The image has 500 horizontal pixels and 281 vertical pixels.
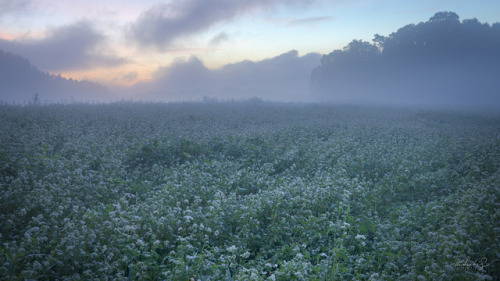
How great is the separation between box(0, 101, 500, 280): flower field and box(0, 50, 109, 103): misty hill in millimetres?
60985

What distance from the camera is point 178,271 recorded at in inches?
188

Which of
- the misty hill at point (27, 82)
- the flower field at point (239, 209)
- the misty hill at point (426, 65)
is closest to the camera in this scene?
the flower field at point (239, 209)

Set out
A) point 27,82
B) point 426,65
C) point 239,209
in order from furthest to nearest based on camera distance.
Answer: point 27,82, point 426,65, point 239,209

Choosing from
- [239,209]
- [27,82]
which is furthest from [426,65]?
[27,82]

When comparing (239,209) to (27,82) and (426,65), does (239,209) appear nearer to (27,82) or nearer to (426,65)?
(426,65)

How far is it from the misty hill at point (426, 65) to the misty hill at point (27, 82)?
64.4m

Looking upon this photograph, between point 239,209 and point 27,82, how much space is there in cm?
11307

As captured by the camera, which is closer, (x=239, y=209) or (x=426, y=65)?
(x=239, y=209)

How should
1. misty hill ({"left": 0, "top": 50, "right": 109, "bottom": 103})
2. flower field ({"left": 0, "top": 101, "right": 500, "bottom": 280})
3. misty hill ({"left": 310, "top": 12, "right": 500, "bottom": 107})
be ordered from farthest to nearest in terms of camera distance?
misty hill ({"left": 0, "top": 50, "right": 109, "bottom": 103}) < misty hill ({"left": 310, "top": 12, "right": 500, "bottom": 107}) < flower field ({"left": 0, "top": 101, "right": 500, "bottom": 280})

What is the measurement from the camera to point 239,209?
7629 millimetres

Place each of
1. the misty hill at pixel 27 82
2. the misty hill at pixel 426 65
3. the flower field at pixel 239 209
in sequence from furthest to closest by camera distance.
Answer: the misty hill at pixel 27 82, the misty hill at pixel 426 65, the flower field at pixel 239 209

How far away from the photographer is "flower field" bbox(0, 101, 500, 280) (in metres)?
5.12

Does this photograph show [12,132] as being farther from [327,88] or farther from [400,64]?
[327,88]

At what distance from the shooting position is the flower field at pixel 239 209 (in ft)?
16.8
